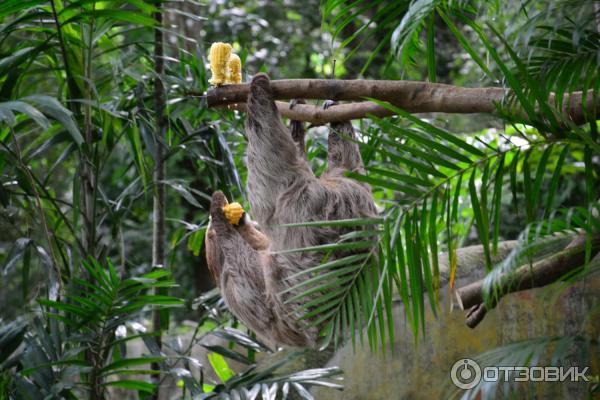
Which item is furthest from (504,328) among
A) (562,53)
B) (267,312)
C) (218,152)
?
(562,53)

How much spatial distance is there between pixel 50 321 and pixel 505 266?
269 centimetres

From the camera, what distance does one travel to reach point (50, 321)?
12.9 ft

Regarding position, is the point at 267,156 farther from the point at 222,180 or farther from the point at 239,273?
the point at 222,180

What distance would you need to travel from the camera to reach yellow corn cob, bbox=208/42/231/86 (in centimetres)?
354

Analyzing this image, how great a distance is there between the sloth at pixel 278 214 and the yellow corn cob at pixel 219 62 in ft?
0.55

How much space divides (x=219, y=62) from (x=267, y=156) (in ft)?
1.81

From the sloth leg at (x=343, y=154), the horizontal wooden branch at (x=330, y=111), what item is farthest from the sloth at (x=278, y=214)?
the horizontal wooden branch at (x=330, y=111)

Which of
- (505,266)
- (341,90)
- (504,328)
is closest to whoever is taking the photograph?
(505,266)

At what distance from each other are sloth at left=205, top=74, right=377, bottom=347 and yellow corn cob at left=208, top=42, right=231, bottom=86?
0.17m

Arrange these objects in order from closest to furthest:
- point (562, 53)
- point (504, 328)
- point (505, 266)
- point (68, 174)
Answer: point (505, 266) → point (562, 53) → point (504, 328) → point (68, 174)

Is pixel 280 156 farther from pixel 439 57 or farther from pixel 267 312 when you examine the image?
pixel 439 57

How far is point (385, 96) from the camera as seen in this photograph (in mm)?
3055

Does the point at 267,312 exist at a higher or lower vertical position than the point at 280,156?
lower

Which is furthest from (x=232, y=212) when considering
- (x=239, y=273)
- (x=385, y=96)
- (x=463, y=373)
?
(x=463, y=373)
